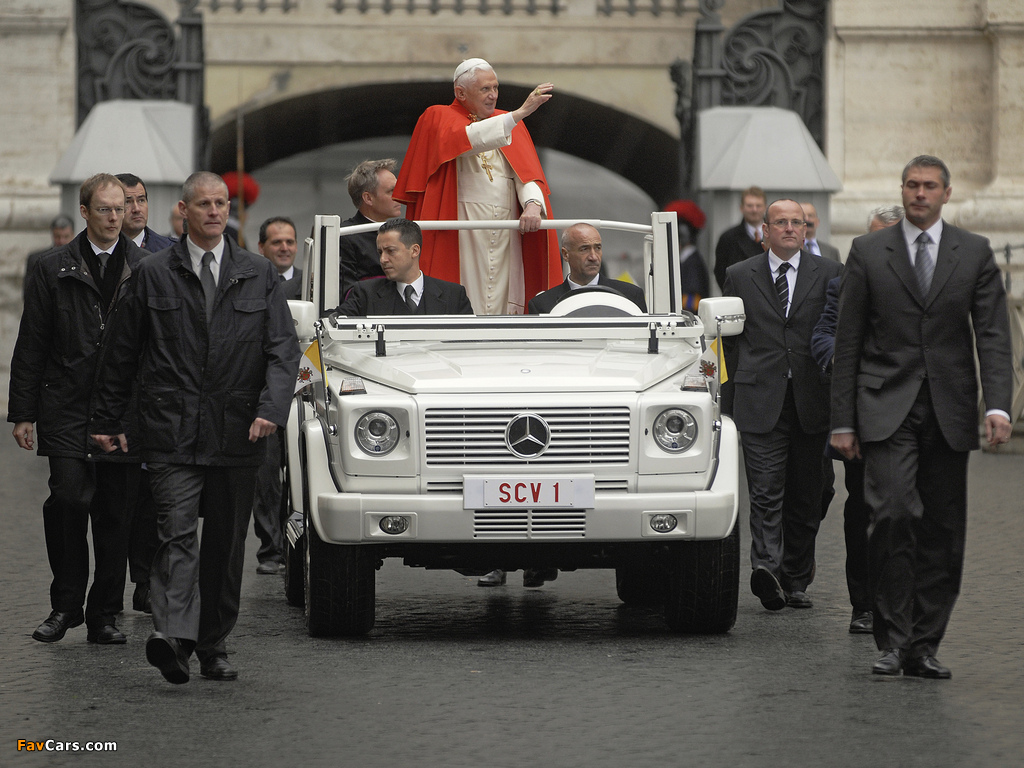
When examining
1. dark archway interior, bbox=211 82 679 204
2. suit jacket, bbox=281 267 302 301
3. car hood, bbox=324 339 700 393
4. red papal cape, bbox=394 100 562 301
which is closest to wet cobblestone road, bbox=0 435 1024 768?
car hood, bbox=324 339 700 393

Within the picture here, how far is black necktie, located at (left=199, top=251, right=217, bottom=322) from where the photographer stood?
718cm

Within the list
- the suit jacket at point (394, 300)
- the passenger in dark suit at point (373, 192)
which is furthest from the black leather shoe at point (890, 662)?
the passenger in dark suit at point (373, 192)

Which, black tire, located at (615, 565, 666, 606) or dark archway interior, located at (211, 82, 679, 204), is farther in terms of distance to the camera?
dark archway interior, located at (211, 82, 679, 204)

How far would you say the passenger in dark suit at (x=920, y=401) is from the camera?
287 inches

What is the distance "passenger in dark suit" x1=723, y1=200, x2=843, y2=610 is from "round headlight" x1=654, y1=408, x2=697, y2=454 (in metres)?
1.28

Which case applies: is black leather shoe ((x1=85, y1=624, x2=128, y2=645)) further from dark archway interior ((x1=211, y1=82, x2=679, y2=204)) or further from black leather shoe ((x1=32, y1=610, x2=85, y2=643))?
dark archway interior ((x1=211, y1=82, x2=679, y2=204))

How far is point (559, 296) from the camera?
9477 millimetres

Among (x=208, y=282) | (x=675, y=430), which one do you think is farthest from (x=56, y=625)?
(x=675, y=430)

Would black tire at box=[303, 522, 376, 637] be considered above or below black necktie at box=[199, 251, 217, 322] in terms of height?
below

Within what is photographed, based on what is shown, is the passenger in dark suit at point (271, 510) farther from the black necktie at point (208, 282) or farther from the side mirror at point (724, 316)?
the black necktie at point (208, 282)

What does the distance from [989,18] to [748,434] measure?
1282 centimetres

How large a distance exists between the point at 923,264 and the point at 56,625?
3.76 metres

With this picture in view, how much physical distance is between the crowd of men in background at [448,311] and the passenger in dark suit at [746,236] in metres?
3.77

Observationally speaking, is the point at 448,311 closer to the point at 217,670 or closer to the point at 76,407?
the point at 76,407
